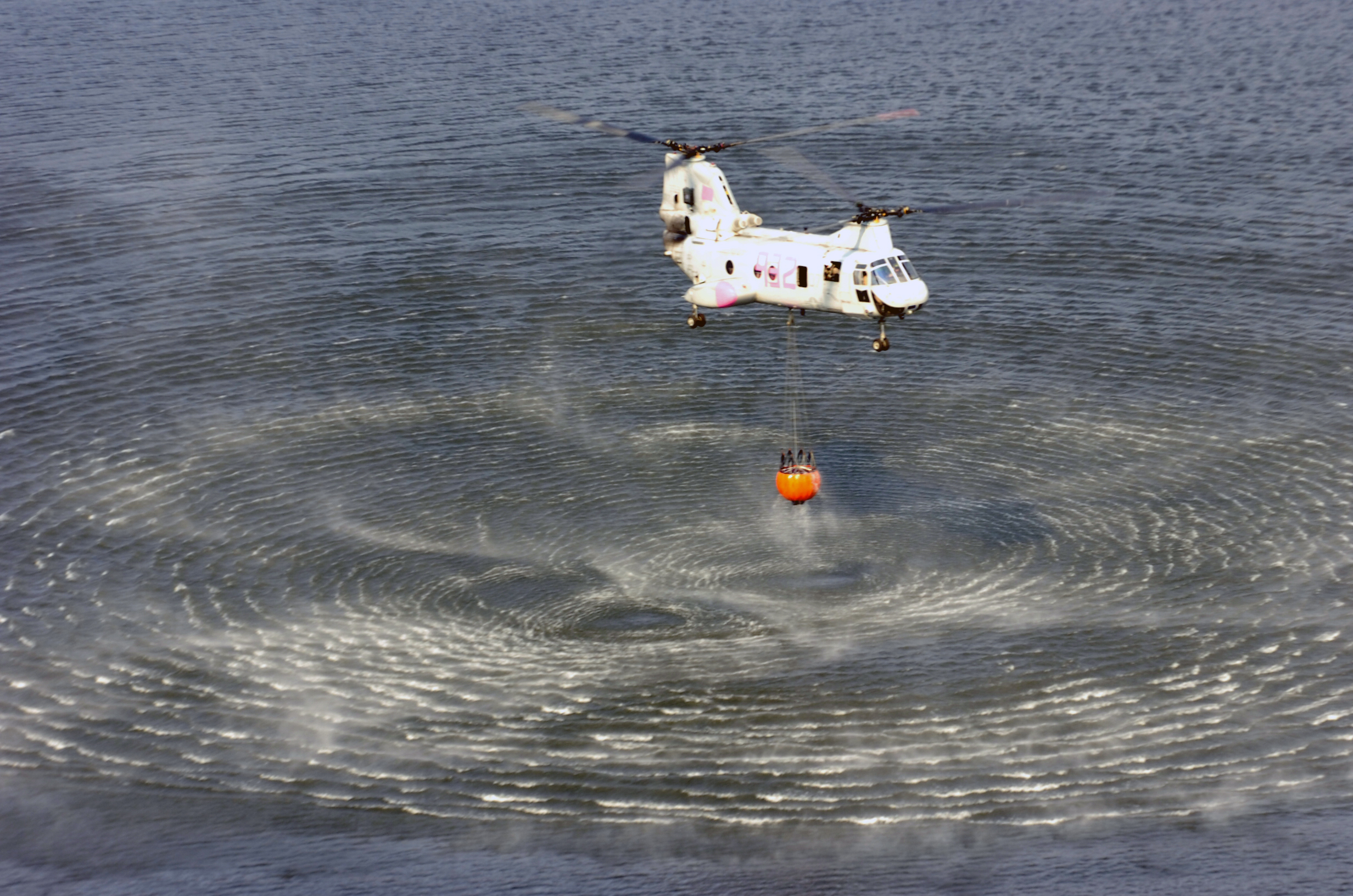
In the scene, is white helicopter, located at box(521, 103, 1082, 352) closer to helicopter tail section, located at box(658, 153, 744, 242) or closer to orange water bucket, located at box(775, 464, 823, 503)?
helicopter tail section, located at box(658, 153, 744, 242)

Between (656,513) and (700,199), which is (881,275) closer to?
(700,199)

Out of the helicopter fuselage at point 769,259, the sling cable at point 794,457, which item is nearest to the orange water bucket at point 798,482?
the sling cable at point 794,457

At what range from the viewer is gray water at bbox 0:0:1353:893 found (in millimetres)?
59844

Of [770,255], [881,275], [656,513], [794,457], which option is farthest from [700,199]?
[656,513]

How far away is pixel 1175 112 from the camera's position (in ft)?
444

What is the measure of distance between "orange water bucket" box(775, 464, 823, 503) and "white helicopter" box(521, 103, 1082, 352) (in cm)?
598

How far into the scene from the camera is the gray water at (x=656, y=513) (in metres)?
59.8

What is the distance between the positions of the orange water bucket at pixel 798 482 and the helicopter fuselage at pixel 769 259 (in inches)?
269

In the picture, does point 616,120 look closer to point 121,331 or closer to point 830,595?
point 121,331

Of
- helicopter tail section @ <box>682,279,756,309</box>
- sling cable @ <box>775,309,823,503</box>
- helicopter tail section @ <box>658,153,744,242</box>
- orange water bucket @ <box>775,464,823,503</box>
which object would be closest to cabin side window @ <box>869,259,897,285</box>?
sling cable @ <box>775,309,823,503</box>

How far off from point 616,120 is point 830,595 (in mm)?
73115

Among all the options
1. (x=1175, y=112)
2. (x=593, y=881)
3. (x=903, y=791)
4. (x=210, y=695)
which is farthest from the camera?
(x=1175, y=112)

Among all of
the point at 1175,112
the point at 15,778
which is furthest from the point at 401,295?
the point at 1175,112

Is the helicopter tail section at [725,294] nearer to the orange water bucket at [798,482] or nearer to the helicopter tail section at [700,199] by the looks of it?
the helicopter tail section at [700,199]
